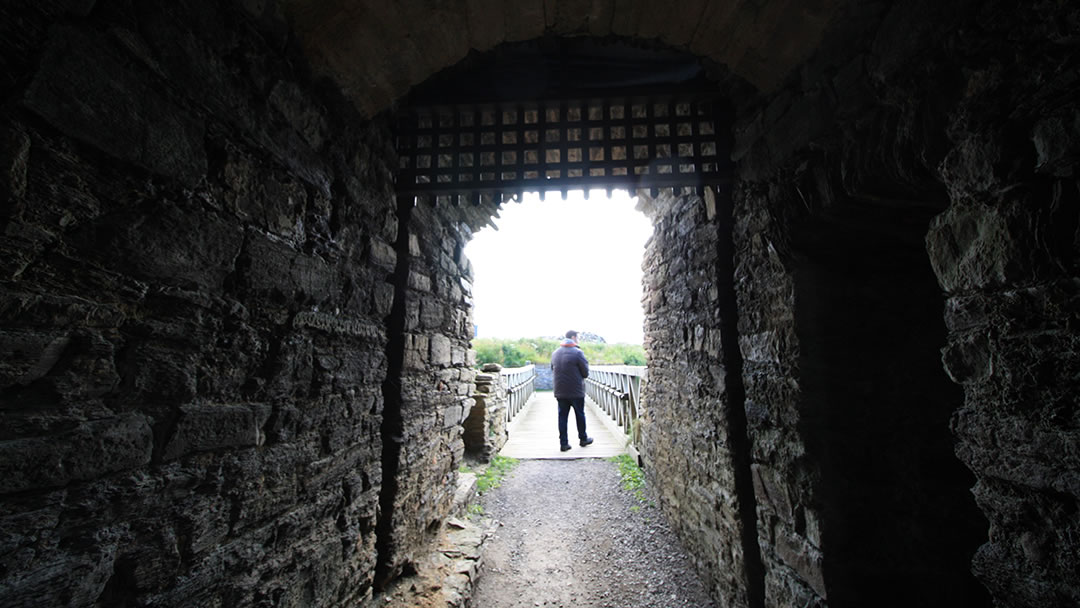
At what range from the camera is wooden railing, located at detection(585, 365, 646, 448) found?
585 centimetres

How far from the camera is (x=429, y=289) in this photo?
2.71m

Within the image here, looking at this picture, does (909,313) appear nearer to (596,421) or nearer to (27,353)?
(27,353)

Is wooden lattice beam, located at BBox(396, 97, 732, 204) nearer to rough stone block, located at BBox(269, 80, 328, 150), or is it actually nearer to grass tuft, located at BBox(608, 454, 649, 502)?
rough stone block, located at BBox(269, 80, 328, 150)

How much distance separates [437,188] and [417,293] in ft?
2.06

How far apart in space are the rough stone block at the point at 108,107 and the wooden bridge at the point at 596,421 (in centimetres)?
458

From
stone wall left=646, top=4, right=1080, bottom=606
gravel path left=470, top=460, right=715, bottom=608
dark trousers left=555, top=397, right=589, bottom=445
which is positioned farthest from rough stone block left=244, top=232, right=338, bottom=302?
dark trousers left=555, top=397, right=589, bottom=445

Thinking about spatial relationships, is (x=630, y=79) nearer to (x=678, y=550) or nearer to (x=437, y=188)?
(x=437, y=188)

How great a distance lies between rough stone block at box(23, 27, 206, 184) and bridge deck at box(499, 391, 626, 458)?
584cm

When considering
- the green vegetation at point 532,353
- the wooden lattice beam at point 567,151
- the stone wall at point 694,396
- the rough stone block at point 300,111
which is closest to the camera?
the rough stone block at point 300,111

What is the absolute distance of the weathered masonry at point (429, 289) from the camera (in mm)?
837

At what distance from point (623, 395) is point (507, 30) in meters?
6.44

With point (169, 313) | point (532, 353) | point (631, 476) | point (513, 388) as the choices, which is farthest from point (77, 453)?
point (532, 353)

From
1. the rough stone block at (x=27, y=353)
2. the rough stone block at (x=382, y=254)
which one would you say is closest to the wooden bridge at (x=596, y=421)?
the rough stone block at (x=382, y=254)

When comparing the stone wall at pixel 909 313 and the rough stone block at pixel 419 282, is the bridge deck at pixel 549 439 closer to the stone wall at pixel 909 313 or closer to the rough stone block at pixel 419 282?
the stone wall at pixel 909 313
